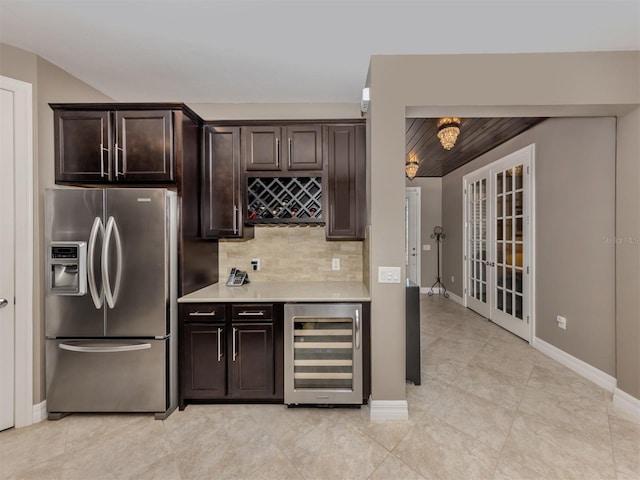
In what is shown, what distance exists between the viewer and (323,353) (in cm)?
221

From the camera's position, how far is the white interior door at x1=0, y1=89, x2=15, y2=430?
1.98 m

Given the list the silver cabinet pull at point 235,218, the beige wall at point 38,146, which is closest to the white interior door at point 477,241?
the silver cabinet pull at point 235,218

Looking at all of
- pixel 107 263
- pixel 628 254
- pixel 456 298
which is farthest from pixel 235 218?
pixel 456 298

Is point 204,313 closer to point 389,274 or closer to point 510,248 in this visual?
point 389,274

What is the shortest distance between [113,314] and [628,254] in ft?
13.4

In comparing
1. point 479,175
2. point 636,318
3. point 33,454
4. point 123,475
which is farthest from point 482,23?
point 33,454

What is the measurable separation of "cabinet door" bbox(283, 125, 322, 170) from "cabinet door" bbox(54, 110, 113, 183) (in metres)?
1.48

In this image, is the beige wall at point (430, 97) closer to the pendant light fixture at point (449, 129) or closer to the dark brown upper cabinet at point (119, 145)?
the pendant light fixture at point (449, 129)

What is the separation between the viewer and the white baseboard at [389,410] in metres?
2.07

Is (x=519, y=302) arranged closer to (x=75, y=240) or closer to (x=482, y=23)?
Result: (x=482, y=23)

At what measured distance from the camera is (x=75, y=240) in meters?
2.07

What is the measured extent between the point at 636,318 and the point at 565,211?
4.01 feet

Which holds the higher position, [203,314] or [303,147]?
[303,147]

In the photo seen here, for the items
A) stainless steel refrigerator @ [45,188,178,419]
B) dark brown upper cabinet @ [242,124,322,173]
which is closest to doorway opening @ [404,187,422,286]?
dark brown upper cabinet @ [242,124,322,173]
